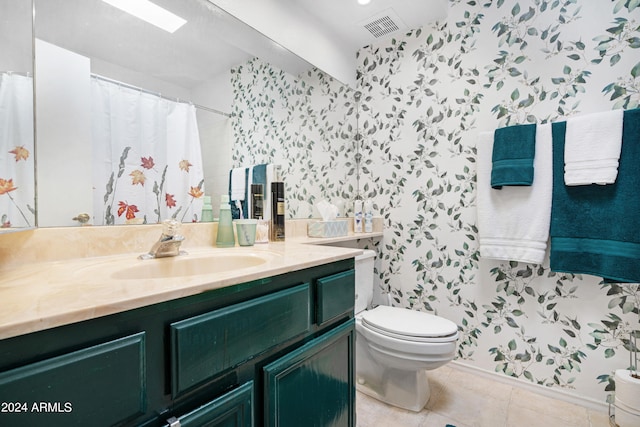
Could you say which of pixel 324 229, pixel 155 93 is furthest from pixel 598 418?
pixel 155 93

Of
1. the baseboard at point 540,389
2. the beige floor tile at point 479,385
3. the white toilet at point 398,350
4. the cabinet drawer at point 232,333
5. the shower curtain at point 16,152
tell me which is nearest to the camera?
the cabinet drawer at point 232,333

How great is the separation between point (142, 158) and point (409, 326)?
1.41 metres

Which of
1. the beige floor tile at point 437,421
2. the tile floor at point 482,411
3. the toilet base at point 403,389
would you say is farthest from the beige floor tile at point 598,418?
the toilet base at point 403,389

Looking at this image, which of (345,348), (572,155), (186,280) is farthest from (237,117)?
(572,155)

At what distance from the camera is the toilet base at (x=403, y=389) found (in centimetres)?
148

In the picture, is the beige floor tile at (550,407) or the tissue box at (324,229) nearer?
the beige floor tile at (550,407)

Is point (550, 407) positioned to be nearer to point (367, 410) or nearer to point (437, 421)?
point (437, 421)

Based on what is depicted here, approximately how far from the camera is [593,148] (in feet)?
4.45

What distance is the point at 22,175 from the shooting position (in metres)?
0.79

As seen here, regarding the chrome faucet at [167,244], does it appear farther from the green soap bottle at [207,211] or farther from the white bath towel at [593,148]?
the white bath towel at [593,148]

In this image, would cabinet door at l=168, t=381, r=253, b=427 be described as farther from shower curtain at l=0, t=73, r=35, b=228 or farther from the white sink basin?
shower curtain at l=0, t=73, r=35, b=228

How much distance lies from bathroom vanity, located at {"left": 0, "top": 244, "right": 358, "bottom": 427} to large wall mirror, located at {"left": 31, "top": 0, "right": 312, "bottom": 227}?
31 centimetres

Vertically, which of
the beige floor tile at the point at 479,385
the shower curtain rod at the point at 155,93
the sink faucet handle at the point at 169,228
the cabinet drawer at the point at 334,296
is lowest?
the beige floor tile at the point at 479,385

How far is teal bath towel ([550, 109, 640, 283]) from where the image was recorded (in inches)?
50.6
